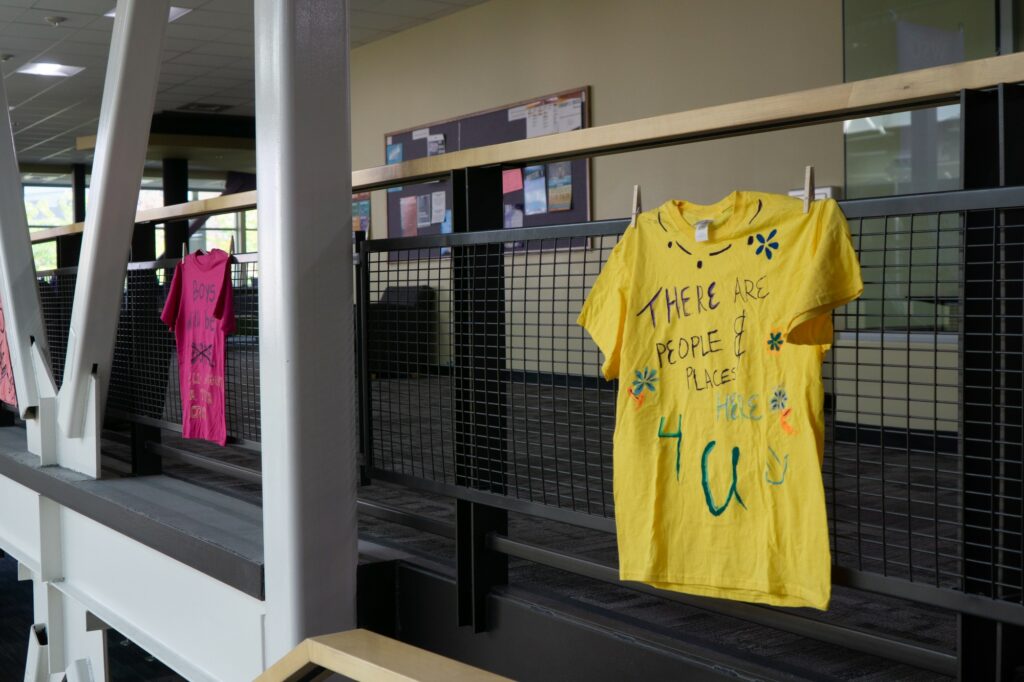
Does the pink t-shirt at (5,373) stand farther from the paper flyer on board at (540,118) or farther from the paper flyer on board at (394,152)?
the paper flyer on board at (394,152)

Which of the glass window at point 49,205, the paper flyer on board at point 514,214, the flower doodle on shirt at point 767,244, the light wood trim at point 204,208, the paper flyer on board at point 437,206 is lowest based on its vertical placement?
the flower doodle on shirt at point 767,244

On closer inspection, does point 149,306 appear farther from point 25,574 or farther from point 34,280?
point 25,574

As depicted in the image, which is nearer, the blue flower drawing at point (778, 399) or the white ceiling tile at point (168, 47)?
the blue flower drawing at point (778, 399)

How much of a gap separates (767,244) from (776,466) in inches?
14.3

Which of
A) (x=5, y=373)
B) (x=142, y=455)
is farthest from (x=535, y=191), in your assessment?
(x=142, y=455)

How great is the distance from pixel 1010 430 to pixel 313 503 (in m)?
1.50

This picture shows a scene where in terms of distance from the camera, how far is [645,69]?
21.3ft

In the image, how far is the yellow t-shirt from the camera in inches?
63.4

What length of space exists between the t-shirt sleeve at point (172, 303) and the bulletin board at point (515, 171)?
9.43 ft

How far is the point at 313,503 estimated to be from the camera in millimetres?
2381

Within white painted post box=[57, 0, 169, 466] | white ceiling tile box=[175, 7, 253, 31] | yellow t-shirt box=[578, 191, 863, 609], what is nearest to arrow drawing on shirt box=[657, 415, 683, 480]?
yellow t-shirt box=[578, 191, 863, 609]

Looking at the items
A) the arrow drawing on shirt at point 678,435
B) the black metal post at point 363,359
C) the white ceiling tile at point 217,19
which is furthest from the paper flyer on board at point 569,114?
the arrow drawing on shirt at point 678,435

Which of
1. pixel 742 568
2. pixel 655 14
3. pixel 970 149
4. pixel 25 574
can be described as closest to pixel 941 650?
pixel 742 568

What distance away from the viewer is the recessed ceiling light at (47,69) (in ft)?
31.8
